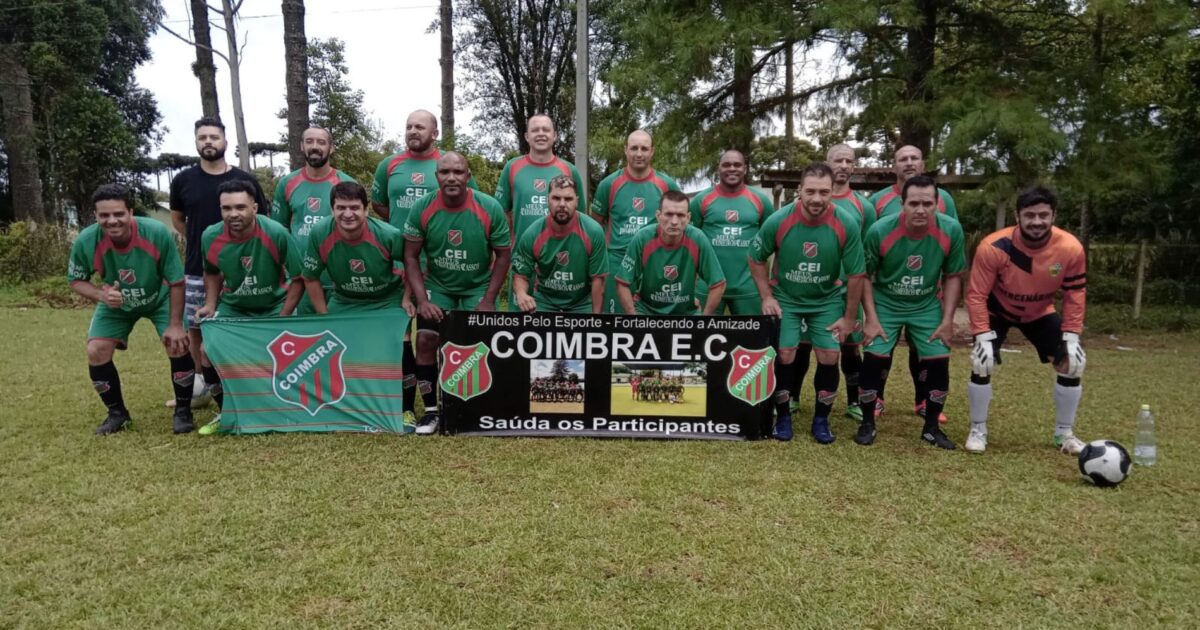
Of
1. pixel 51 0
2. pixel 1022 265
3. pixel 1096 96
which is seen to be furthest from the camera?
pixel 51 0

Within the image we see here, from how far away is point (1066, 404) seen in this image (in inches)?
193

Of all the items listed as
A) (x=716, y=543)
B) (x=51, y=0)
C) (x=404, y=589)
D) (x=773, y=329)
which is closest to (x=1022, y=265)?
(x=773, y=329)

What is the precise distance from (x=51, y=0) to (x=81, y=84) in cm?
284

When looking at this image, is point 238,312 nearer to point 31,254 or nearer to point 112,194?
point 112,194

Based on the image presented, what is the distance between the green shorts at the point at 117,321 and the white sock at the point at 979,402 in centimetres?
564

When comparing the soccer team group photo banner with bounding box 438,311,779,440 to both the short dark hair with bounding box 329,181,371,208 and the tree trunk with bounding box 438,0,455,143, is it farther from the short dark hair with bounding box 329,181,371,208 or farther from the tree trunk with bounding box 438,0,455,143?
the tree trunk with bounding box 438,0,455,143

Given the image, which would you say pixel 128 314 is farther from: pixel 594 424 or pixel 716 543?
pixel 716 543

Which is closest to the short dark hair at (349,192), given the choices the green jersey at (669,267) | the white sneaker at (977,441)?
Answer: the green jersey at (669,267)

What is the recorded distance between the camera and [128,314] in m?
5.17

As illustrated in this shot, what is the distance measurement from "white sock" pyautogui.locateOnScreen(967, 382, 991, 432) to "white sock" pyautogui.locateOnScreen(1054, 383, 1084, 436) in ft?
1.69

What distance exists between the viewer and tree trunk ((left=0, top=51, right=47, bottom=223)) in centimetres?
2178

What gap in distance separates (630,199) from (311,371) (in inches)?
109

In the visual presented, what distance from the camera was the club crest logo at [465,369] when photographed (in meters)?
5.00

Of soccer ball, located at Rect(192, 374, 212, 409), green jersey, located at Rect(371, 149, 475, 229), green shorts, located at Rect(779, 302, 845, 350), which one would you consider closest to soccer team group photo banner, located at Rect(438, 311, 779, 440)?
green shorts, located at Rect(779, 302, 845, 350)
